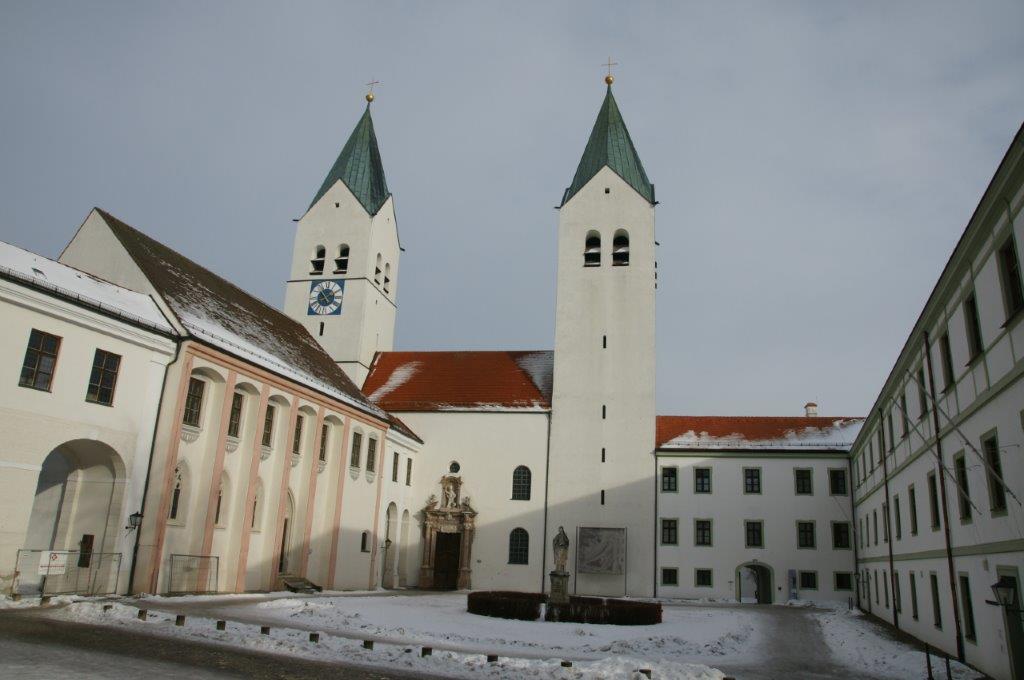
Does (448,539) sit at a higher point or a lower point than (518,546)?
higher

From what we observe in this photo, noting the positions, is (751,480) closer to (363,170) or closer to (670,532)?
(670,532)

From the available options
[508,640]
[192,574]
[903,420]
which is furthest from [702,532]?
[192,574]

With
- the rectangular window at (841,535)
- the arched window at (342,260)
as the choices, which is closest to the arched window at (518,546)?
the rectangular window at (841,535)

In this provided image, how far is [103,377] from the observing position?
20828 mm

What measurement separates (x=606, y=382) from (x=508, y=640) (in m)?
23.8

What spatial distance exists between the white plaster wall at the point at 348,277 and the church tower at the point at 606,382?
10753 mm

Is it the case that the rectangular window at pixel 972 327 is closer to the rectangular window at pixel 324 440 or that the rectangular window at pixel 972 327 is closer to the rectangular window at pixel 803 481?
the rectangular window at pixel 324 440

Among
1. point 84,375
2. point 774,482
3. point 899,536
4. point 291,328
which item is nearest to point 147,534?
point 84,375

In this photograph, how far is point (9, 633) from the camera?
1234 cm

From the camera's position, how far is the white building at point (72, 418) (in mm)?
18250

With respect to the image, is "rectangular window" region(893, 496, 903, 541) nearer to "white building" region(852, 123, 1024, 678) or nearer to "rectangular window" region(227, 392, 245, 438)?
"white building" region(852, 123, 1024, 678)

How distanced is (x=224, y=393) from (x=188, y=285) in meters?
4.99

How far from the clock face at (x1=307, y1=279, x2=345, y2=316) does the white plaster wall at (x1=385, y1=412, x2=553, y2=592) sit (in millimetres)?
7700

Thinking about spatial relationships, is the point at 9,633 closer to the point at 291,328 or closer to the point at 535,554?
the point at 291,328
